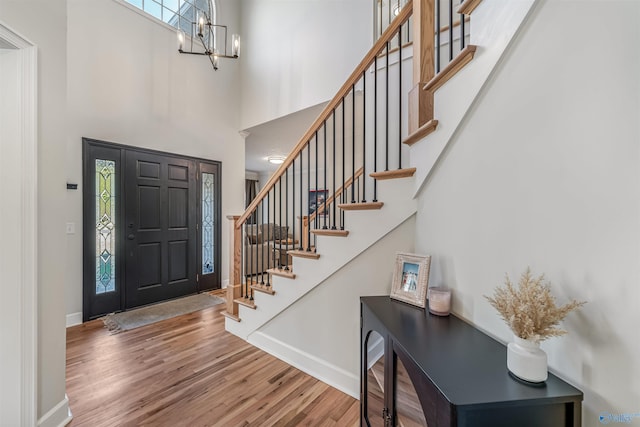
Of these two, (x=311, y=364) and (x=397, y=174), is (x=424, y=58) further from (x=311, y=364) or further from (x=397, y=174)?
(x=311, y=364)

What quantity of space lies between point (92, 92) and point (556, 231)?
4.24m

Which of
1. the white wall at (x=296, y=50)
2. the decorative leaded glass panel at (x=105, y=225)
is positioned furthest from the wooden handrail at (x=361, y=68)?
the decorative leaded glass panel at (x=105, y=225)

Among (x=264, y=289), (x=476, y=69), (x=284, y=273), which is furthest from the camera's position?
(x=264, y=289)

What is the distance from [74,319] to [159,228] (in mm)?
1289

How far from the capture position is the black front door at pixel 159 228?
3.40 m

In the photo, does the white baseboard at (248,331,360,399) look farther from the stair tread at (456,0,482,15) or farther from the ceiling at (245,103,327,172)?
the ceiling at (245,103,327,172)

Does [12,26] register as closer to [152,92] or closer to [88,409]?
[88,409]

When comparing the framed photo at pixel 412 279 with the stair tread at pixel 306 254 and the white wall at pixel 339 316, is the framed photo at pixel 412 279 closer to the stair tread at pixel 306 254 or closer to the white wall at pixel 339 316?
the white wall at pixel 339 316

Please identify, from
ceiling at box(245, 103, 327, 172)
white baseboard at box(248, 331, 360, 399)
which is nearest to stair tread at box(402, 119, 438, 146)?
white baseboard at box(248, 331, 360, 399)

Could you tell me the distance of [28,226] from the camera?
1360 mm

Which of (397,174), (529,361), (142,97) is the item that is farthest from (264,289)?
(142,97)

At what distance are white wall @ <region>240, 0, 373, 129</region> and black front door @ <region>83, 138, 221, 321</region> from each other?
1399 mm

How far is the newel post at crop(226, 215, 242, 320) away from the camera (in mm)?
2797

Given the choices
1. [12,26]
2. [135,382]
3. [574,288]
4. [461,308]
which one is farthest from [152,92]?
[574,288]
